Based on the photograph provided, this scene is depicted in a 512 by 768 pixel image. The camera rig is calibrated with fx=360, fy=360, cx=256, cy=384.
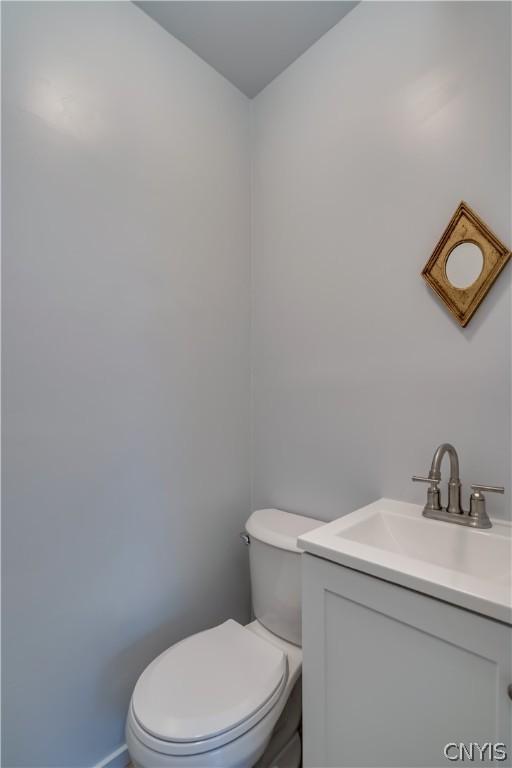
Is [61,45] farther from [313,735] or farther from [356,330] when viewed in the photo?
[313,735]

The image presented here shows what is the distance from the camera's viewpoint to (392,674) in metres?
0.71

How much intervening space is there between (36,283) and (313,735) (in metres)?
1.36

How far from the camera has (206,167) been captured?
4.91 ft

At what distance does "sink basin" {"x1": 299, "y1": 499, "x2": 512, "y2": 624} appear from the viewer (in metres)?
0.63

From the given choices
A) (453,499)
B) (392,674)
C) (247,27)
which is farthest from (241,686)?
(247,27)

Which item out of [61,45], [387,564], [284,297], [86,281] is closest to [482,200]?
[284,297]

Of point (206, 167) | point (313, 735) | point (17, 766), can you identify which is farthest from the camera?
point (206, 167)

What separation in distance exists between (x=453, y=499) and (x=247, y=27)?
1814 mm

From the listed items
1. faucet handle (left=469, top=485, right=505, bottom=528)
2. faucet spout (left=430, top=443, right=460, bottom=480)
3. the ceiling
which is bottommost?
faucet handle (left=469, top=485, right=505, bottom=528)

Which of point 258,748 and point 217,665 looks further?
point 217,665

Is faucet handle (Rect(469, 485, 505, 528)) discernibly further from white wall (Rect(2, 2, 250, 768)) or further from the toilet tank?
white wall (Rect(2, 2, 250, 768))

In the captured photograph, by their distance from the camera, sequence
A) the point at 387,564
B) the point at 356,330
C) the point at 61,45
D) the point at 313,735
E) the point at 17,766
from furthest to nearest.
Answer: the point at 356,330 → the point at 61,45 → the point at 17,766 → the point at 313,735 → the point at 387,564

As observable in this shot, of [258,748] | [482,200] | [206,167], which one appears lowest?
[258,748]

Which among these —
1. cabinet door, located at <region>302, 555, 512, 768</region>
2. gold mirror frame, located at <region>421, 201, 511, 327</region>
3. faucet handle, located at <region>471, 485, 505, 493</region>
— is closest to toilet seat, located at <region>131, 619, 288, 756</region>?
cabinet door, located at <region>302, 555, 512, 768</region>
